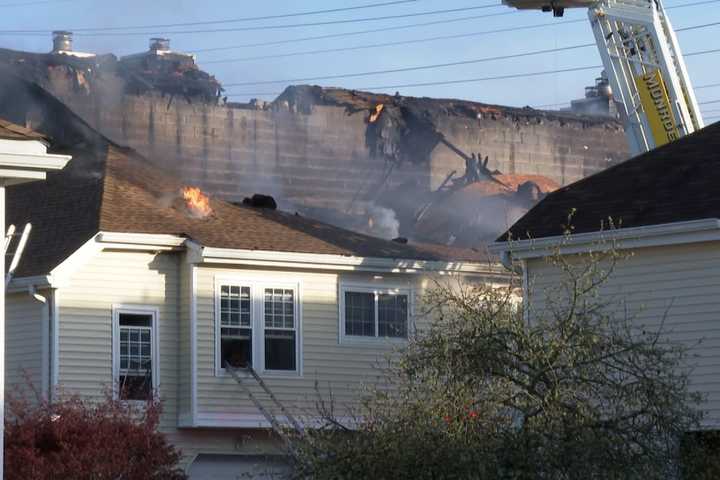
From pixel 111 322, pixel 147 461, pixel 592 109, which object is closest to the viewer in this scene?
pixel 147 461

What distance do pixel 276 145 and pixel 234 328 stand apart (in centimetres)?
1324

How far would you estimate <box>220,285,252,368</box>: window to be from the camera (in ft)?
88.8

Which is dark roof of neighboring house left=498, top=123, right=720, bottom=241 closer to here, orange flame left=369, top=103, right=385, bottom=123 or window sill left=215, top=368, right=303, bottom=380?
window sill left=215, top=368, right=303, bottom=380

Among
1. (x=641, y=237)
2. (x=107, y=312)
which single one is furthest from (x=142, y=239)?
(x=641, y=237)

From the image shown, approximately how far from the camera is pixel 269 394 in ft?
88.0

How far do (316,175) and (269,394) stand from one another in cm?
1404

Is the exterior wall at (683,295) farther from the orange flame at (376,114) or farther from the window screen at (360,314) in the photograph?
the orange flame at (376,114)

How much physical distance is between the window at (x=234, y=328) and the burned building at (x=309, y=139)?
10604 millimetres

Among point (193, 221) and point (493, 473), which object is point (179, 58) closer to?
point (193, 221)

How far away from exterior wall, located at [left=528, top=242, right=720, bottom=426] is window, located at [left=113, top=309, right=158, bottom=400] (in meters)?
7.67

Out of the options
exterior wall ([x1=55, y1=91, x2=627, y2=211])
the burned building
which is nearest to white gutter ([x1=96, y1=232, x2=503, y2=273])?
the burned building

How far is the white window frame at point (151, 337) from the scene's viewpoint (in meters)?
26.0

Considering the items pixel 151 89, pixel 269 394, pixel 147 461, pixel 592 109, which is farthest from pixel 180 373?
pixel 592 109

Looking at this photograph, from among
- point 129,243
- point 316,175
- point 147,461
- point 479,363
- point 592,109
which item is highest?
point 592,109
